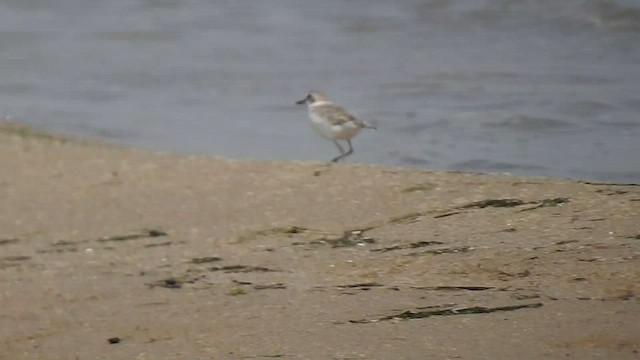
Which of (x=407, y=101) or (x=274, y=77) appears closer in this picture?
(x=407, y=101)

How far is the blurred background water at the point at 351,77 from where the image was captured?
957 cm

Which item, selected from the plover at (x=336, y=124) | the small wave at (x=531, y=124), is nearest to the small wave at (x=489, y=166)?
the plover at (x=336, y=124)

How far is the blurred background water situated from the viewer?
957cm

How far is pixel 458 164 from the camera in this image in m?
8.92

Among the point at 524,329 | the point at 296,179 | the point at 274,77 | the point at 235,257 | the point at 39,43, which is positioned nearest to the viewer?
the point at 524,329

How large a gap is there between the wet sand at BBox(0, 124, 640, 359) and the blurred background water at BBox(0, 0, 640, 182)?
78.0 inches

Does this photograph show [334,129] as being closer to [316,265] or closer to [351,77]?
[351,77]

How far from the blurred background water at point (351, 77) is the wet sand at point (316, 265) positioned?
1982mm

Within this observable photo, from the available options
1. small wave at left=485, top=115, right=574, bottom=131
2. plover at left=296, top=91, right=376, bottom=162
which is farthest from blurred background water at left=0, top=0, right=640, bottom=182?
plover at left=296, top=91, right=376, bottom=162

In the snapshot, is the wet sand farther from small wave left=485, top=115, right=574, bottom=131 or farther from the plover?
small wave left=485, top=115, right=574, bottom=131

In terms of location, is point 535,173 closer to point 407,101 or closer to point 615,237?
point 407,101

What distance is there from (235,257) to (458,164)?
11.2 feet

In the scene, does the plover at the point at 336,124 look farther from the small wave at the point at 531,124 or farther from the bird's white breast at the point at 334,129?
the small wave at the point at 531,124

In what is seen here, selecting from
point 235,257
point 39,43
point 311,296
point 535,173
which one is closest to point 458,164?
point 535,173
